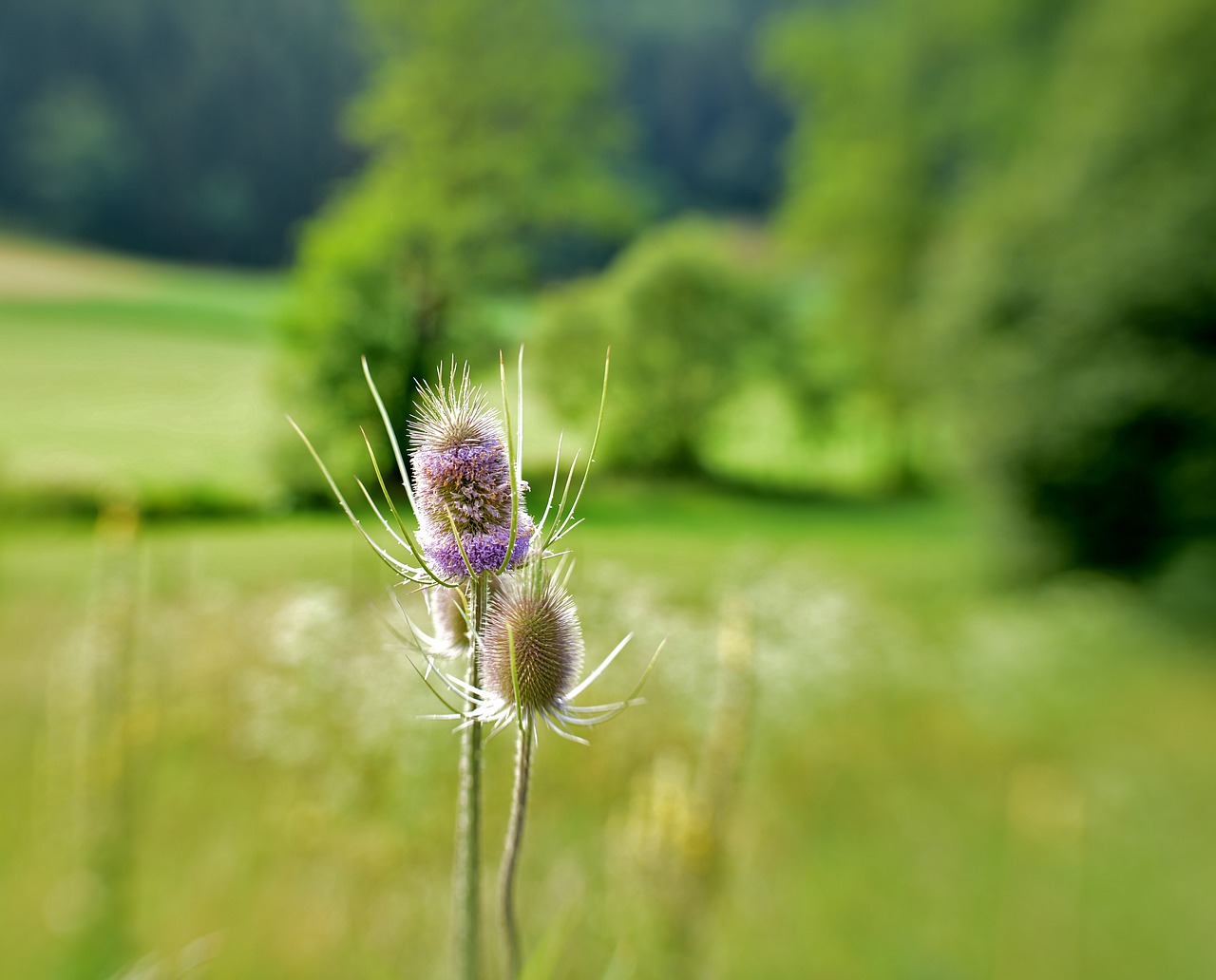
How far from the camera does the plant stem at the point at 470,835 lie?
→ 51 cm

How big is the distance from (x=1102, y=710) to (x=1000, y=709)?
68cm

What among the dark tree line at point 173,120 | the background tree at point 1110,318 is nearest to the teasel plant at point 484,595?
the background tree at point 1110,318

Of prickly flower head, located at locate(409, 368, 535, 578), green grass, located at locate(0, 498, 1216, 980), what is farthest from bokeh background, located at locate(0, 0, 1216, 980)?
prickly flower head, located at locate(409, 368, 535, 578)

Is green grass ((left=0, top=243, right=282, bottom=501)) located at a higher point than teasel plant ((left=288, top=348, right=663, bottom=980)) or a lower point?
higher

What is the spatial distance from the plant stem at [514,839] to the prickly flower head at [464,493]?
0.11m

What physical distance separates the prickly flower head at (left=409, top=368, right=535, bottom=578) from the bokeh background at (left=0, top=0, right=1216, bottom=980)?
55cm

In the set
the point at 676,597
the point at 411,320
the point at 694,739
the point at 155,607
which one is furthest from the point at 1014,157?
the point at 155,607

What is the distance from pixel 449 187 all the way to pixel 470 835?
248 inches

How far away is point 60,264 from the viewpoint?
24.7 ft

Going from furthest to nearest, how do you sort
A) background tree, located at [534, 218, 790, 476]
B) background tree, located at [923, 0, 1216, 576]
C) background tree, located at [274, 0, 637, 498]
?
background tree, located at [534, 218, 790, 476] < background tree, located at [923, 0, 1216, 576] < background tree, located at [274, 0, 637, 498]

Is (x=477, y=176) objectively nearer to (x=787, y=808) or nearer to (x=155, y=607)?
(x=155, y=607)

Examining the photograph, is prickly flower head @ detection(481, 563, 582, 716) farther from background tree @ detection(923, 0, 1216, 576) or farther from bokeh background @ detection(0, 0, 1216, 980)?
background tree @ detection(923, 0, 1216, 576)

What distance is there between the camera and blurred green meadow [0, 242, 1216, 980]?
2377 mm

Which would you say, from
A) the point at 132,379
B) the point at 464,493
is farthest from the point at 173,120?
the point at 464,493
